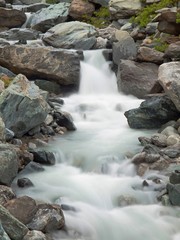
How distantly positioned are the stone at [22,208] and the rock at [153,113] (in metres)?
5.41

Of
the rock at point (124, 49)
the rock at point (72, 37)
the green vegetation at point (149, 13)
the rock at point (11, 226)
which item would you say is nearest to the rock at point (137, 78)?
the rock at point (124, 49)

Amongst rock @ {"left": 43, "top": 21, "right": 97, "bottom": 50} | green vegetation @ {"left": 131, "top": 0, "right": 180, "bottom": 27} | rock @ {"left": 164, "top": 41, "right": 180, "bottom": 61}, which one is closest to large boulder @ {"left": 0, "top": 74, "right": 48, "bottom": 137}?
rock @ {"left": 164, "top": 41, "right": 180, "bottom": 61}

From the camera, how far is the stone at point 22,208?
A: 596 cm

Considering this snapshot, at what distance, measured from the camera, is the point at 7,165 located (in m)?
7.19

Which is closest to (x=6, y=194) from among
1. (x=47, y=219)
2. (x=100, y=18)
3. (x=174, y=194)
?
(x=47, y=219)

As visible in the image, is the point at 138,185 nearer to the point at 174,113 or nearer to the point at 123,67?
the point at 174,113

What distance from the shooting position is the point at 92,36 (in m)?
18.0

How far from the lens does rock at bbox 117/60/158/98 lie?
45.0ft

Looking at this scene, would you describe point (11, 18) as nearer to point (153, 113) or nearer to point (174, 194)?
point (153, 113)

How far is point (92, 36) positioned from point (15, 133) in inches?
358

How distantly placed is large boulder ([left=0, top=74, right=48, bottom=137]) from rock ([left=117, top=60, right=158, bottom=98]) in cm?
445

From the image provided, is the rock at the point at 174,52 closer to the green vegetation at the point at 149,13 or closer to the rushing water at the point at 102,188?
the rushing water at the point at 102,188

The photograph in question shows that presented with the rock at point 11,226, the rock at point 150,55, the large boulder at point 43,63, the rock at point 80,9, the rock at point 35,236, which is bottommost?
the rock at point 80,9

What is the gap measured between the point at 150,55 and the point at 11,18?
934cm
